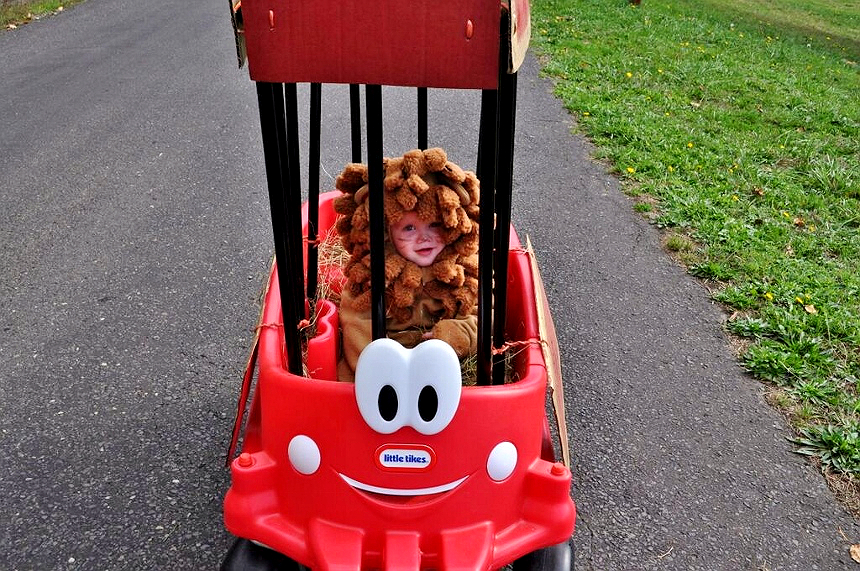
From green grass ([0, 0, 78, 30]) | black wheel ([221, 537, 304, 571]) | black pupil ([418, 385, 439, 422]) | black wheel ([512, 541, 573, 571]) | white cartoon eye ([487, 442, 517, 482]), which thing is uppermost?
black pupil ([418, 385, 439, 422])

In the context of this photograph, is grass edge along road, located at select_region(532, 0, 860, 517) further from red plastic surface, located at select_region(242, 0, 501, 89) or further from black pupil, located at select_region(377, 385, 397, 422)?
red plastic surface, located at select_region(242, 0, 501, 89)

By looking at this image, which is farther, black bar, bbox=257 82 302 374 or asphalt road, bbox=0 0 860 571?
asphalt road, bbox=0 0 860 571

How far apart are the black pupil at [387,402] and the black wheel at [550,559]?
0.50 meters

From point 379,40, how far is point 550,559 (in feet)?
3.76

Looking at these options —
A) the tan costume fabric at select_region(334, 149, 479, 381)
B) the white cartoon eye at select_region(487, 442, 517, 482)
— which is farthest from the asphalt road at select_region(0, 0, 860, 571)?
the tan costume fabric at select_region(334, 149, 479, 381)

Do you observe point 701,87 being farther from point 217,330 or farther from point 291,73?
point 291,73

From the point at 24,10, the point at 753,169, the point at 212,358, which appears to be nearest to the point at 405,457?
the point at 212,358

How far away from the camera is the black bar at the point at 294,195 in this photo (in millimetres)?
1727

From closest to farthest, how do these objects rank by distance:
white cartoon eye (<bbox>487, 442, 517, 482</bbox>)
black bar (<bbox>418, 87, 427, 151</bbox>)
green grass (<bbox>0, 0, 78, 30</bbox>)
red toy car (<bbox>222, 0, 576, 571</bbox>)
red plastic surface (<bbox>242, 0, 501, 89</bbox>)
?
red plastic surface (<bbox>242, 0, 501, 89</bbox>) < red toy car (<bbox>222, 0, 576, 571</bbox>) < white cartoon eye (<bbox>487, 442, 517, 482</bbox>) < black bar (<bbox>418, 87, 427, 151</bbox>) < green grass (<bbox>0, 0, 78, 30</bbox>)

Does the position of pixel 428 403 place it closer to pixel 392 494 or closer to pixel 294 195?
pixel 392 494

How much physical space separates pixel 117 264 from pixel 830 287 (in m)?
3.03

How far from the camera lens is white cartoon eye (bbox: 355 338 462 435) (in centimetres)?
149

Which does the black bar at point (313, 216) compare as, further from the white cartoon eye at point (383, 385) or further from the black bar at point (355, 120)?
the white cartoon eye at point (383, 385)

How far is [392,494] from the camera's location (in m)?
1.61
